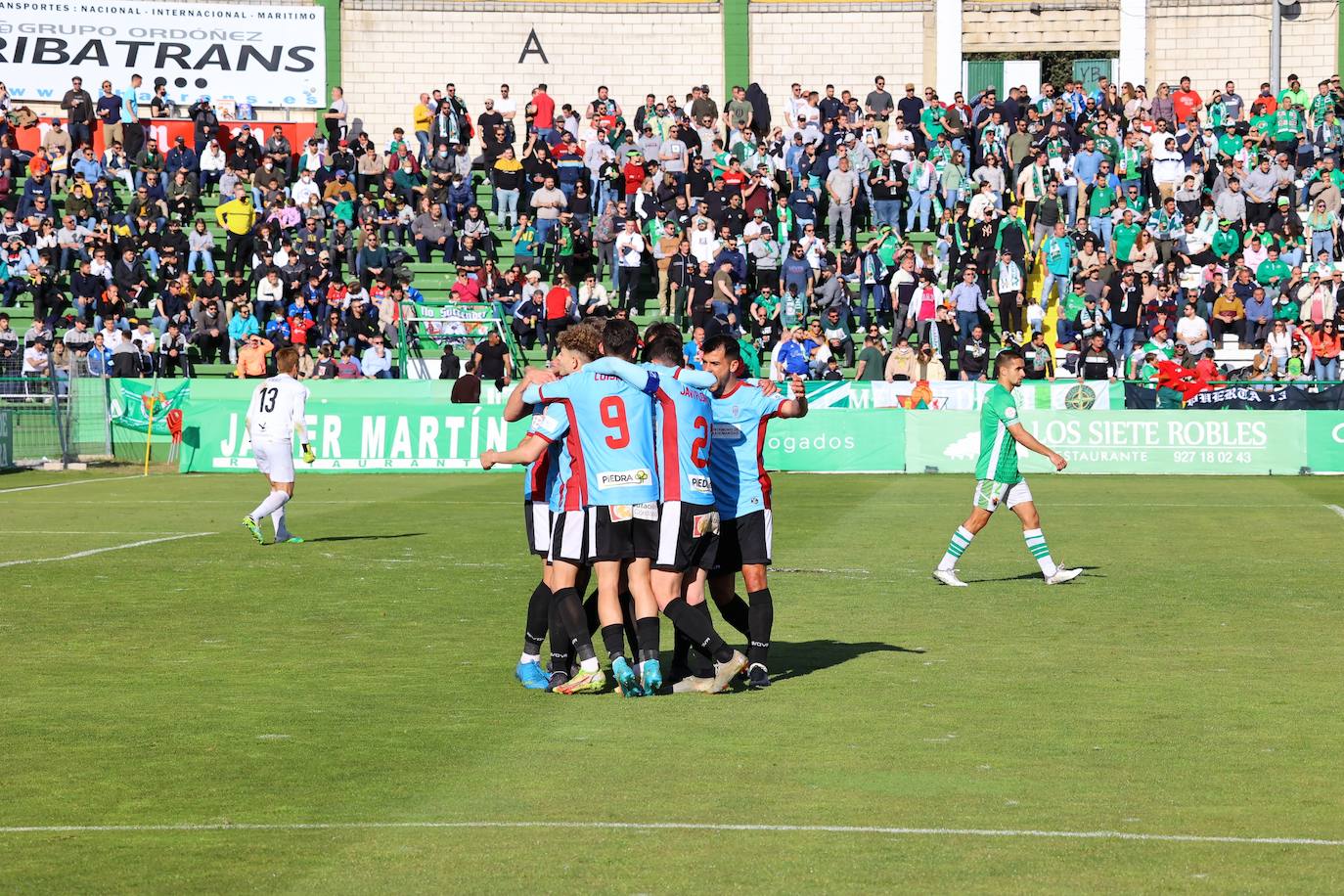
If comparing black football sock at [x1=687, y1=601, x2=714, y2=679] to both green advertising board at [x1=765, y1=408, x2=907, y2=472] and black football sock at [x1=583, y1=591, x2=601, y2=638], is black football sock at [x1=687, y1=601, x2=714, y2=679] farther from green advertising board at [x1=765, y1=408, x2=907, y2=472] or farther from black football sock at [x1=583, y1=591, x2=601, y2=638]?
green advertising board at [x1=765, y1=408, x2=907, y2=472]

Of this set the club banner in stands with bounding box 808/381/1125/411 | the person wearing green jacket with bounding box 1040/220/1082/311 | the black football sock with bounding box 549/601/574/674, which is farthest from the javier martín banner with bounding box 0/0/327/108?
the black football sock with bounding box 549/601/574/674

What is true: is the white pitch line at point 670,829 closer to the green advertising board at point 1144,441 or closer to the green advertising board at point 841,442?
the green advertising board at point 841,442

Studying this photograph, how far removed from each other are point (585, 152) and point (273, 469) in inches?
886

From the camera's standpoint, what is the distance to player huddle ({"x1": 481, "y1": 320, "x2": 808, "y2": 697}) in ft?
31.9

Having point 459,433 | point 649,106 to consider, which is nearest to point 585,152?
point 649,106

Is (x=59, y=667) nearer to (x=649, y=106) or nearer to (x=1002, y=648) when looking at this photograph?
(x=1002, y=648)

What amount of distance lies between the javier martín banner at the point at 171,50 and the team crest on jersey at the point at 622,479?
38.2m

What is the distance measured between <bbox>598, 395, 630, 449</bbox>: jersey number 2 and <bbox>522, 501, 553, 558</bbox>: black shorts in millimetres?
833

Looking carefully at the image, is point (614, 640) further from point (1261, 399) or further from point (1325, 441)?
point (1261, 399)

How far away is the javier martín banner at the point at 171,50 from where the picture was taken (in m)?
45.1

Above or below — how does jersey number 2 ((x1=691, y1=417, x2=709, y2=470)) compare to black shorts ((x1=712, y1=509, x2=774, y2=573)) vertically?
above

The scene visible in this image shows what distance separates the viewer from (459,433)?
3216 cm

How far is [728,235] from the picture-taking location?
3784cm

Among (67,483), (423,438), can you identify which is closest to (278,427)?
(67,483)
